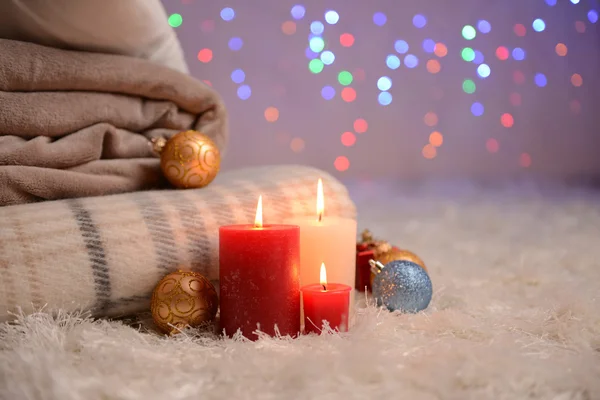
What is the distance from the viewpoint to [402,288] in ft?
2.32

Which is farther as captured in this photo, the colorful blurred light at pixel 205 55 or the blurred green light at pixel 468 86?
the blurred green light at pixel 468 86

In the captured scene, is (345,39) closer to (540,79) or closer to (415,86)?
(415,86)

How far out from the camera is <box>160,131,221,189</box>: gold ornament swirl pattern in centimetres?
79

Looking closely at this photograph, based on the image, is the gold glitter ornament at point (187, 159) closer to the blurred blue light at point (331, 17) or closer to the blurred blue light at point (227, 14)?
the blurred blue light at point (227, 14)

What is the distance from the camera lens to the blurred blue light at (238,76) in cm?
257

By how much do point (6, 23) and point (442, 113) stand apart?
2251mm

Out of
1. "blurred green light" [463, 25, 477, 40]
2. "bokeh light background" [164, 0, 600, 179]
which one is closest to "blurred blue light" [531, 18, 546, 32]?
"bokeh light background" [164, 0, 600, 179]

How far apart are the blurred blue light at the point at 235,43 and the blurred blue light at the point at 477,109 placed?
1113mm

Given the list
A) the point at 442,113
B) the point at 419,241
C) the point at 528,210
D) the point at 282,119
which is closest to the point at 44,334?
the point at 419,241

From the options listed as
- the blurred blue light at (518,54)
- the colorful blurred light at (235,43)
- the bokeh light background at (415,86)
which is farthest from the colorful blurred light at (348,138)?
the blurred blue light at (518,54)

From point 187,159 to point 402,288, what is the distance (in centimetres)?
34

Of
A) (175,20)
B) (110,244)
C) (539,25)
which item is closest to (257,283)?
(110,244)

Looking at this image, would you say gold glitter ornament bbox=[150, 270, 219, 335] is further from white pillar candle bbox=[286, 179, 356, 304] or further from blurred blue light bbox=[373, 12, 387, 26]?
blurred blue light bbox=[373, 12, 387, 26]

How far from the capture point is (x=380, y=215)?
5.67 feet
